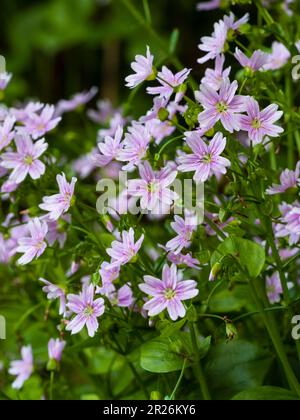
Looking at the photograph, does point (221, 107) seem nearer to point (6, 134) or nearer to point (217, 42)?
point (217, 42)

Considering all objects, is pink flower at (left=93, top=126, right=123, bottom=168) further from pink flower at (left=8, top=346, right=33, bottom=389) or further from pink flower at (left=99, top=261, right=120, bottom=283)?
pink flower at (left=8, top=346, right=33, bottom=389)

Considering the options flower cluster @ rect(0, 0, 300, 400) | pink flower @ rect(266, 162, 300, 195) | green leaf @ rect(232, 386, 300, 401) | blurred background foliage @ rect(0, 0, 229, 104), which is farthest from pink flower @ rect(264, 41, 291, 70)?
blurred background foliage @ rect(0, 0, 229, 104)

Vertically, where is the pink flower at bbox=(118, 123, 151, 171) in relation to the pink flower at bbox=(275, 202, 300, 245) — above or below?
above

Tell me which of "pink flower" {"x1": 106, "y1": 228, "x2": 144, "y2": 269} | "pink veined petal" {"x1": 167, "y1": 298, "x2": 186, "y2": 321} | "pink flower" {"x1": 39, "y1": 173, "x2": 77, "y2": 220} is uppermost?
"pink flower" {"x1": 39, "y1": 173, "x2": 77, "y2": 220}

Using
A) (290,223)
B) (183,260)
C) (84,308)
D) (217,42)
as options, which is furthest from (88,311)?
(217,42)

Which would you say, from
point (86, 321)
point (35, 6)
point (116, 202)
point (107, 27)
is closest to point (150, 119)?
point (116, 202)
